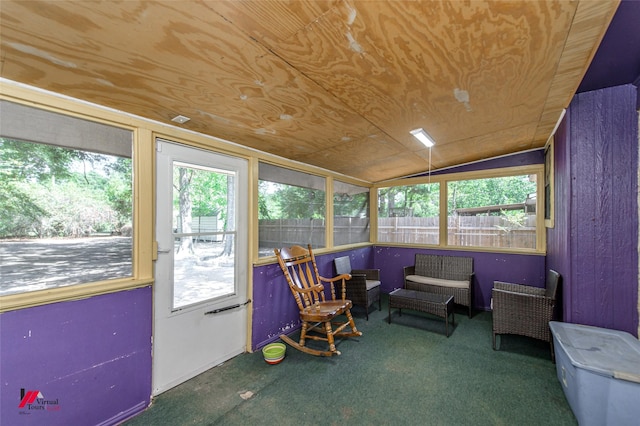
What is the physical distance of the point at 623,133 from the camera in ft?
6.23

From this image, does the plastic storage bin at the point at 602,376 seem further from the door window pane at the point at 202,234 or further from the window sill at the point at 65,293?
the window sill at the point at 65,293

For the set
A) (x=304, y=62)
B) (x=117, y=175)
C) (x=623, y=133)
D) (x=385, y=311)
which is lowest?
(x=385, y=311)

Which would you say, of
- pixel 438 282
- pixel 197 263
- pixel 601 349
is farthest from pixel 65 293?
pixel 438 282

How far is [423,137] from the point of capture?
263cm

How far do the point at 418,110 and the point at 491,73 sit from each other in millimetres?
535

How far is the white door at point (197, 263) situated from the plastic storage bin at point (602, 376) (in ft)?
8.32

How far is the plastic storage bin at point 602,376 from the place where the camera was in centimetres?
141

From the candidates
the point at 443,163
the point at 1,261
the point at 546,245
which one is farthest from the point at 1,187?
the point at 546,245

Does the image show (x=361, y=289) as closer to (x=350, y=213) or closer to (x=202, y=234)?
(x=350, y=213)

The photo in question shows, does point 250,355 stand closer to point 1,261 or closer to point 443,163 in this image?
point 1,261

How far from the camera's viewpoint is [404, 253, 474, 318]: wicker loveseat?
135 inches

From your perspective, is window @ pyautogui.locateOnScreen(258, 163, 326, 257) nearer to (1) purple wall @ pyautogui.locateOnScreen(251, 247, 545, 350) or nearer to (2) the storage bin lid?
(1) purple wall @ pyautogui.locateOnScreen(251, 247, 545, 350)

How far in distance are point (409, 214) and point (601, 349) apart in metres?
3.03

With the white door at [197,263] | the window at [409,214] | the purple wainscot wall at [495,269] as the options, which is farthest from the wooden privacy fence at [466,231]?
the white door at [197,263]
